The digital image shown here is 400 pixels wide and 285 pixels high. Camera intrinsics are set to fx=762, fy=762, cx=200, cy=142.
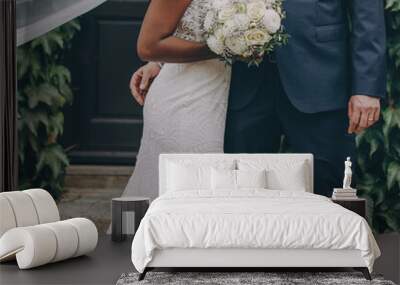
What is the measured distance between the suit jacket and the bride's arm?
42 cm

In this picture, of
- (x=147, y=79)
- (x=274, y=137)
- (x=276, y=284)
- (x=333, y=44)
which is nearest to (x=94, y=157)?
(x=147, y=79)

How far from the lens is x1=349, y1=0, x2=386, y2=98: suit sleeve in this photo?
6977mm

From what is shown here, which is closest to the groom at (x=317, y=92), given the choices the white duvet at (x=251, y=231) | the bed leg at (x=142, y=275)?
the white duvet at (x=251, y=231)

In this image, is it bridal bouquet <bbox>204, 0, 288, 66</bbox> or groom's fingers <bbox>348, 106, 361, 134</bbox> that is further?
groom's fingers <bbox>348, 106, 361, 134</bbox>

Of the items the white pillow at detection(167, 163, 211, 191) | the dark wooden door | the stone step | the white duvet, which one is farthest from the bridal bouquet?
the white duvet

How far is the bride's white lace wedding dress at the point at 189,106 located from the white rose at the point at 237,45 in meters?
0.17

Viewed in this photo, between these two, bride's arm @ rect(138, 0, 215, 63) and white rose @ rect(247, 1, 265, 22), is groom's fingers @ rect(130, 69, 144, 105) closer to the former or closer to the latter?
bride's arm @ rect(138, 0, 215, 63)

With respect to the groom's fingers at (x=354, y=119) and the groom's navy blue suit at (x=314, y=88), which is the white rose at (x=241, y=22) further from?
the groom's fingers at (x=354, y=119)

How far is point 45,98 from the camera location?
23.7 feet

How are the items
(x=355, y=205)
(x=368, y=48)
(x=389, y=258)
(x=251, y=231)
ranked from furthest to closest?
1. (x=368, y=48)
2. (x=355, y=205)
3. (x=389, y=258)
4. (x=251, y=231)

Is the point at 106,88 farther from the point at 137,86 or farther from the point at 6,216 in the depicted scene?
the point at 6,216

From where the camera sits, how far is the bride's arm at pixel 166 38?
696 centimetres

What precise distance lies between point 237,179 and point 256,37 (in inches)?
55.6

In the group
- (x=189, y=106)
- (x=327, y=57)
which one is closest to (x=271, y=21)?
(x=327, y=57)
